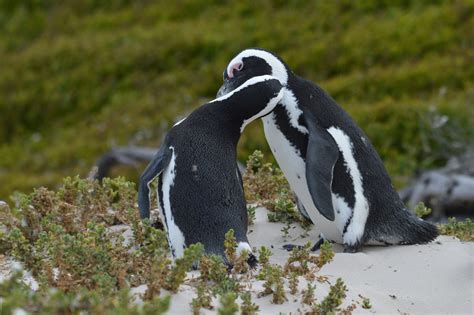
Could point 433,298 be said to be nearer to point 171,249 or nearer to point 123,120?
point 171,249

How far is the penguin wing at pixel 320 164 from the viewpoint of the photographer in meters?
4.86

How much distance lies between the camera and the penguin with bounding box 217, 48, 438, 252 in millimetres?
5145

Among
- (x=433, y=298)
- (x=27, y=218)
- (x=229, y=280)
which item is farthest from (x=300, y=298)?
(x=27, y=218)

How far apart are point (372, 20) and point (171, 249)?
8.47 meters

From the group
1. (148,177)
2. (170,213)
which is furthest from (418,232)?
(148,177)

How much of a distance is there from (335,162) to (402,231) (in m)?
0.52

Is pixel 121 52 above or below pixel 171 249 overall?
above

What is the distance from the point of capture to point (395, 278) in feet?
15.6

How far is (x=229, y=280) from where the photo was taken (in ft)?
13.5

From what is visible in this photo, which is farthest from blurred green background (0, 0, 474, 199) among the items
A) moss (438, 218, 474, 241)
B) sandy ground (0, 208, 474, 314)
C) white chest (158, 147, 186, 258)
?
white chest (158, 147, 186, 258)

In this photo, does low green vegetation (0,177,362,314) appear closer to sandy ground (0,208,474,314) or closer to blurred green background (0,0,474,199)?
sandy ground (0,208,474,314)

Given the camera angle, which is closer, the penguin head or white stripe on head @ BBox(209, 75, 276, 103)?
white stripe on head @ BBox(209, 75, 276, 103)

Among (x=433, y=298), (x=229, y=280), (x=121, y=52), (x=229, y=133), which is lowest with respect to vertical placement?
(x=433, y=298)

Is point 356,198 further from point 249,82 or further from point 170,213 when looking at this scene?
point 170,213
